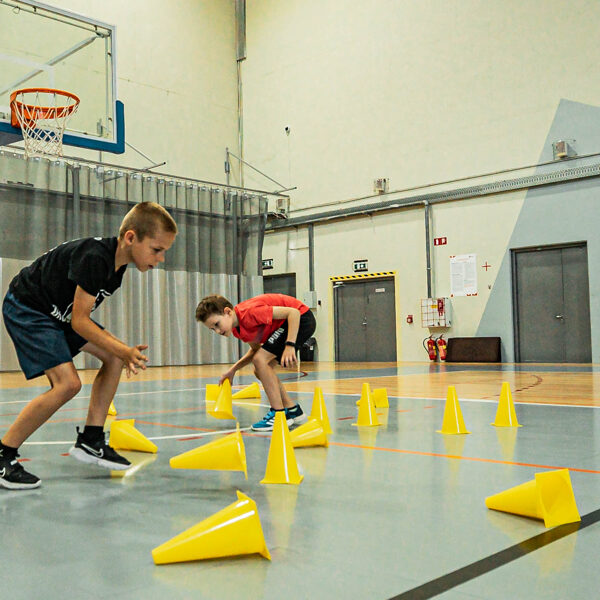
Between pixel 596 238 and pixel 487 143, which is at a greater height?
pixel 487 143

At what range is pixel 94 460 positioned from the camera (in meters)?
3.26

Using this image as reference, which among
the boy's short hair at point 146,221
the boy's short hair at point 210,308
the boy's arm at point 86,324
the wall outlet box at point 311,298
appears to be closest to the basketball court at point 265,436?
the boy's arm at point 86,324

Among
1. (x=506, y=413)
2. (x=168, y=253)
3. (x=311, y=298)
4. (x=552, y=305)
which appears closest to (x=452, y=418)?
(x=506, y=413)

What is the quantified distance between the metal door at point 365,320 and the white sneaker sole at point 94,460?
13305 mm

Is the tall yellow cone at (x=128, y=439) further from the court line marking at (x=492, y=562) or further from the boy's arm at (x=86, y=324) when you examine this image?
the court line marking at (x=492, y=562)

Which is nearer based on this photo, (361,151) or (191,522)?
(191,522)

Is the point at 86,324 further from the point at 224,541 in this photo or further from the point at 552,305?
the point at 552,305

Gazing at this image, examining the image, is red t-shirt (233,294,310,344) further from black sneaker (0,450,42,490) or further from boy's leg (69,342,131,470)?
black sneaker (0,450,42,490)

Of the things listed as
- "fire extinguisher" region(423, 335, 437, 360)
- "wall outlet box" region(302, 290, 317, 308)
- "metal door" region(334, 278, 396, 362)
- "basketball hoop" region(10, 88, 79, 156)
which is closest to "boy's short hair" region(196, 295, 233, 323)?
"basketball hoop" region(10, 88, 79, 156)

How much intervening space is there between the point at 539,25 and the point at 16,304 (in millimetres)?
13566

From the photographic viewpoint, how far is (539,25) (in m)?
13.6

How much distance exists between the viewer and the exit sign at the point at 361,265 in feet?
54.3

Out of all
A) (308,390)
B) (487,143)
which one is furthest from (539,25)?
(308,390)

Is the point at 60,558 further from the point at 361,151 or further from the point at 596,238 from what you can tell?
the point at 361,151
